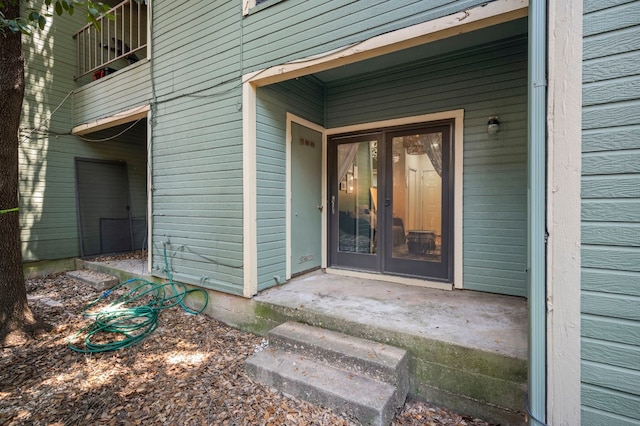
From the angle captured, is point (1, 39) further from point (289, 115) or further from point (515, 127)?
Answer: point (515, 127)

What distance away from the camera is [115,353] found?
277 cm

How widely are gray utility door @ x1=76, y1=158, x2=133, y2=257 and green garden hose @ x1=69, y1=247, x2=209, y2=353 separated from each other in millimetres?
1844

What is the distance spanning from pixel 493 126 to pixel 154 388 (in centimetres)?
388

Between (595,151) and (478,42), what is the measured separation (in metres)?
2.36

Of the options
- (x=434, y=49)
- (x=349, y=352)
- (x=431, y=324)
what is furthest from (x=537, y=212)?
(x=434, y=49)

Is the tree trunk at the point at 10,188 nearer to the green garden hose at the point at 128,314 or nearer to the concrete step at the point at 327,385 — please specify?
the green garden hose at the point at 128,314

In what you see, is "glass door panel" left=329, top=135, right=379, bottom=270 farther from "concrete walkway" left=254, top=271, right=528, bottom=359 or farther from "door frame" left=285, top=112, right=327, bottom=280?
"concrete walkway" left=254, top=271, right=528, bottom=359

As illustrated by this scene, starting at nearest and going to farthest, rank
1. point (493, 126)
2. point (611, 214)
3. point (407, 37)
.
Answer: point (611, 214)
point (407, 37)
point (493, 126)

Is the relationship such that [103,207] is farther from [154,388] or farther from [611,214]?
[611,214]

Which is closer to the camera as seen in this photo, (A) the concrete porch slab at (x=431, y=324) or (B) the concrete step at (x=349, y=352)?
(A) the concrete porch slab at (x=431, y=324)

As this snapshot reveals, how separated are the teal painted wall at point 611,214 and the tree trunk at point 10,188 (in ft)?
14.9

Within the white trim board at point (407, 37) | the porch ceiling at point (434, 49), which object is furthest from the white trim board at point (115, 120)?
the porch ceiling at point (434, 49)

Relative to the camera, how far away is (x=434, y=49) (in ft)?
11.0

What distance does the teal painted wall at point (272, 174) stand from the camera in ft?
11.3
